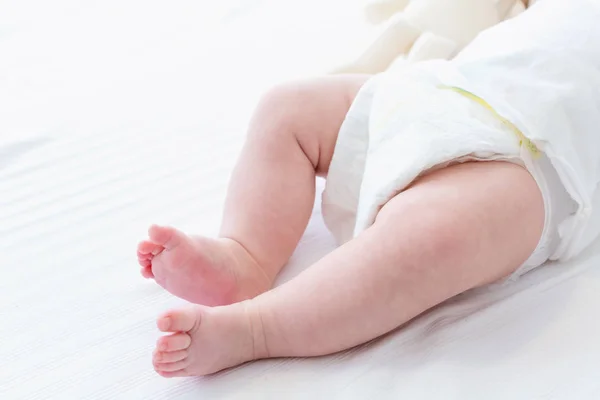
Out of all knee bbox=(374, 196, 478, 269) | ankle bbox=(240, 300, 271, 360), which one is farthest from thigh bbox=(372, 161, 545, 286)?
ankle bbox=(240, 300, 271, 360)

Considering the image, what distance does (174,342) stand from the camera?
629mm

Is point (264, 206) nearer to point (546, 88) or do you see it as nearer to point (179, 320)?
point (179, 320)

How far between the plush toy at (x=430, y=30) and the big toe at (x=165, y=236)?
49 cm

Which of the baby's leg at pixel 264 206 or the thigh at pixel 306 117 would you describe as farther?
the thigh at pixel 306 117

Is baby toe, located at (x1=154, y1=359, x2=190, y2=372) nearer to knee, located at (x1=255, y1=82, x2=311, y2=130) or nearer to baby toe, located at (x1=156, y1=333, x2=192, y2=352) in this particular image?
baby toe, located at (x1=156, y1=333, x2=192, y2=352)

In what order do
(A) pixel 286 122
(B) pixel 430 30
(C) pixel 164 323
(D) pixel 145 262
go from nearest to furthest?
1. (C) pixel 164 323
2. (D) pixel 145 262
3. (A) pixel 286 122
4. (B) pixel 430 30

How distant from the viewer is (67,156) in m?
1.03

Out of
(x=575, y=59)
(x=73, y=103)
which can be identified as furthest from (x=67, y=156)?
(x=575, y=59)

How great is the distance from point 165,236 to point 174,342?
12 cm

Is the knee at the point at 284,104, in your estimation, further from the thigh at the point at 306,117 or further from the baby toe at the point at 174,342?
the baby toe at the point at 174,342

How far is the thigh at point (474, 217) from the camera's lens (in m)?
0.65

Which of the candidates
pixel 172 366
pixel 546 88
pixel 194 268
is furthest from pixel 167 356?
pixel 546 88

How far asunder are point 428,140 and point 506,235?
0.38ft

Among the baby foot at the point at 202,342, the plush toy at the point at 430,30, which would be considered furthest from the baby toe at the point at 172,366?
the plush toy at the point at 430,30
